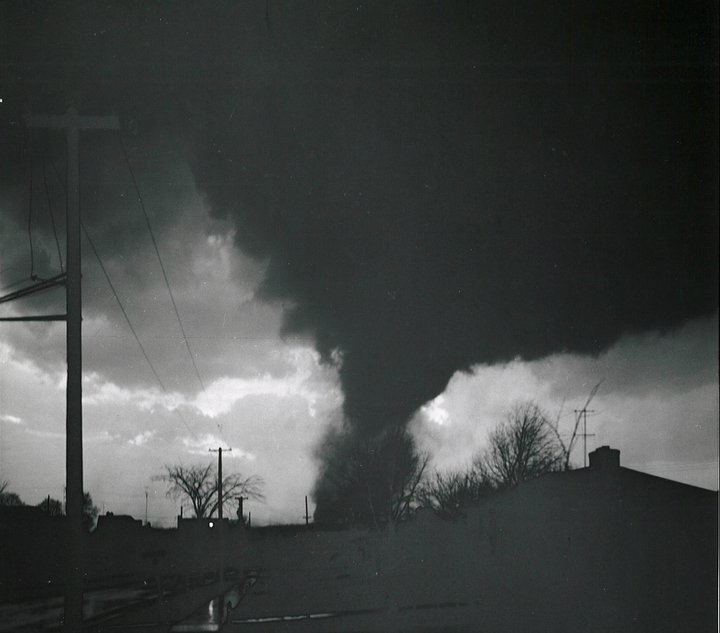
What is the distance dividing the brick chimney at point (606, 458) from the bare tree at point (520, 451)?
97.1 feet

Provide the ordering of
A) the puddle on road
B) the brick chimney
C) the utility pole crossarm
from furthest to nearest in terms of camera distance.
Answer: the brick chimney → the puddle on road → the utility pole crossarm

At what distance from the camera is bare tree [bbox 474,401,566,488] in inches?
2158

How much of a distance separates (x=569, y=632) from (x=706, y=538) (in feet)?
15.3

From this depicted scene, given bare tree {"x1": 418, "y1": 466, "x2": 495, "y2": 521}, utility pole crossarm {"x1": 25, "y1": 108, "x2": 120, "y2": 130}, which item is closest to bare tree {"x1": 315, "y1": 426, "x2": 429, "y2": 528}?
bare tree {"x1": 418, "y1": 466, "x2": 495, "y2": 521}

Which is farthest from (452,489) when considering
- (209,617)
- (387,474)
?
(209,617)

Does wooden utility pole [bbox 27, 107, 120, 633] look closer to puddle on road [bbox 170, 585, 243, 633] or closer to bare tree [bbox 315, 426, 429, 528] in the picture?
puddle on road [bbox 170, 585, 243, 633]

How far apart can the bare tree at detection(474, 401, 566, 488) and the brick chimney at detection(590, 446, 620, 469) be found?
2960 centimetres

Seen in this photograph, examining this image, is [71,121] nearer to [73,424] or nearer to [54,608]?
[73,424]

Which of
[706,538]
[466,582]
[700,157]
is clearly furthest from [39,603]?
[700,157]

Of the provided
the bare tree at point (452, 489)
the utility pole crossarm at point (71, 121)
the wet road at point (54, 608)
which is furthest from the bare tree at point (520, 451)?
the utility pole crossarm at point (71, 121)

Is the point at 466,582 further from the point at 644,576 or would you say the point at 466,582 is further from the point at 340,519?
the point at 340,519

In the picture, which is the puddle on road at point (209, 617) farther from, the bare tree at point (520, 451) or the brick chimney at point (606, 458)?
the bare tree at point (520, 451)

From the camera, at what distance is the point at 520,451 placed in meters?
56.5

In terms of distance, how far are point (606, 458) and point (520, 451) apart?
3383 cm
